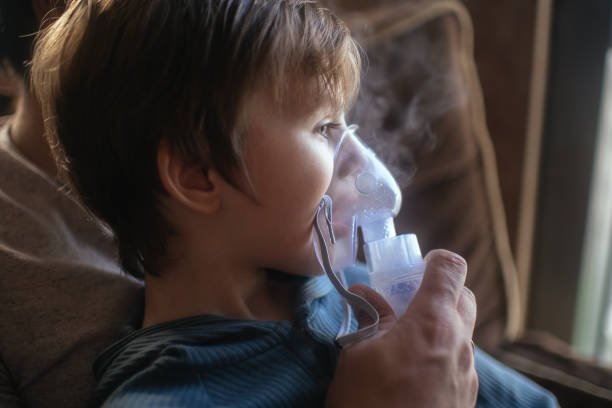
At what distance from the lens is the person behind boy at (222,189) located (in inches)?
25.1

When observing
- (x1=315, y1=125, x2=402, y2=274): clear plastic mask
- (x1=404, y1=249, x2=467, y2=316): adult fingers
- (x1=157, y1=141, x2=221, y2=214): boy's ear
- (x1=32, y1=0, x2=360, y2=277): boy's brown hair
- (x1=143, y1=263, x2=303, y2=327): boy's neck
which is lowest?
(x1=143, y1=263, x2=303, y2=327): boy's neck

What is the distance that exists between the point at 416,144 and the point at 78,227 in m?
0.75

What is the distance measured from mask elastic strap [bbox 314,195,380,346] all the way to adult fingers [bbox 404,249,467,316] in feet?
0.20

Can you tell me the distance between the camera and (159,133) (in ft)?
2.17

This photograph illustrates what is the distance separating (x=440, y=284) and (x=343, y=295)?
0.44ft

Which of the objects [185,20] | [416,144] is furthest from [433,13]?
[185,20]

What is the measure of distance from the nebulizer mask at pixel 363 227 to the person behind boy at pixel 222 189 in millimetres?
22

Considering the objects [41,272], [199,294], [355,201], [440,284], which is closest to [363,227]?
[355,201]

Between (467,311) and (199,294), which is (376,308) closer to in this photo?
(467,311)

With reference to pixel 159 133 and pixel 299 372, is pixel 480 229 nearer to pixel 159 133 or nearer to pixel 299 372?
pixel 299 372

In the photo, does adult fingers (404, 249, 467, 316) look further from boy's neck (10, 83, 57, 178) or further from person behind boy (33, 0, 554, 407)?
boy's neck (10, 83, 57, 178)

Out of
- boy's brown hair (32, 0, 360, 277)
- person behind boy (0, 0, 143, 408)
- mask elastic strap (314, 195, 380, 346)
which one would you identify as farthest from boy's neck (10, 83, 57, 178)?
mask elastic strap (314, 195, 380, 346)

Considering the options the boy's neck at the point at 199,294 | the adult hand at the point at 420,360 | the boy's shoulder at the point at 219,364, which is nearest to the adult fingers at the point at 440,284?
the adult hand at the point at 420,360

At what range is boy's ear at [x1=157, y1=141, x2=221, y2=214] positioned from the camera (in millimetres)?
676
